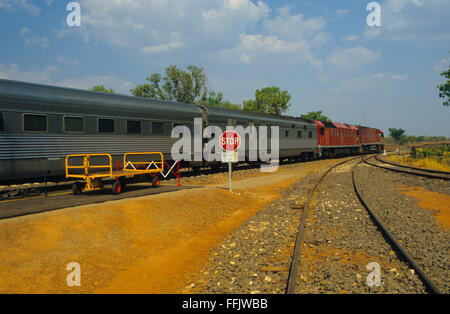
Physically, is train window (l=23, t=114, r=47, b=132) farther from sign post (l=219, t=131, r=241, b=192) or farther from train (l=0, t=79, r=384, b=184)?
sign post (l=219, t=131, r=241, b=192)

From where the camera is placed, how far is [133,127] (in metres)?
14.3

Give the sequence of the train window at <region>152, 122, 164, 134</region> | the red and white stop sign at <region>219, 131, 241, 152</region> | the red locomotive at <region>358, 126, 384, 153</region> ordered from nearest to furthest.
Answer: the red and white stop sign at <region>219, 131, 241, 152</region>
the train window at <region>152, 122, 164, 134</region>
the red locomotive at <region>358, 126, 384, 153</region>

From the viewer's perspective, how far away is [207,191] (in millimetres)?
11445

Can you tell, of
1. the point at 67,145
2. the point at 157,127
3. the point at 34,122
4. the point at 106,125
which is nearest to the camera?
the point at 34,122

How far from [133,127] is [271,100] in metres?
63.1

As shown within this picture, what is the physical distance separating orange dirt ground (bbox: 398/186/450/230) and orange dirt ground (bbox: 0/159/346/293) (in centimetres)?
510

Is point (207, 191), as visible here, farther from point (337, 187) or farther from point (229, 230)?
point (337, 187)

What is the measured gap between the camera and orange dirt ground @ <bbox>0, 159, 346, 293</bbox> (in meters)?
4.80

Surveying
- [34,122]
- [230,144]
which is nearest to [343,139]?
[230,144]

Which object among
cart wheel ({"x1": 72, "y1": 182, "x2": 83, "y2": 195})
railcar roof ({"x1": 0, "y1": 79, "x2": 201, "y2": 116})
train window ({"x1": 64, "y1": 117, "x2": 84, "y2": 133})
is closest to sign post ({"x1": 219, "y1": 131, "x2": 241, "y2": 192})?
railcar roof ({"x1": 0, "y1": 79, "x2": 201, "y2": 116})

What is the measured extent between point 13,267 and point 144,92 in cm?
5673

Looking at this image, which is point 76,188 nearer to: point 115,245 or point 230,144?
point 115,245

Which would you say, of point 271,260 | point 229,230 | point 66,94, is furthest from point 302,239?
point 66,94

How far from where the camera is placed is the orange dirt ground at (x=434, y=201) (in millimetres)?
8219
